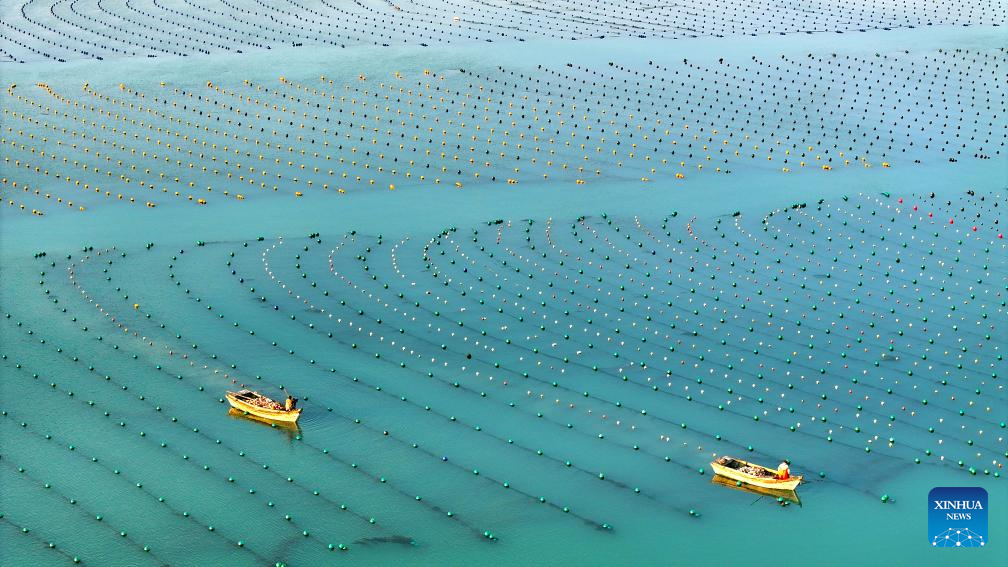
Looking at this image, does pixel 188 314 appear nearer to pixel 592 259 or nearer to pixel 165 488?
pixel 165 488

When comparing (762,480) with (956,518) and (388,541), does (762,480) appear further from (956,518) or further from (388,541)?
(388,541)

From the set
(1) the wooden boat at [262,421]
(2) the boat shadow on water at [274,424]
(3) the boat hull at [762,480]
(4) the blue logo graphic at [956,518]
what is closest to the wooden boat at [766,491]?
(3) the boat hull at [762,480]

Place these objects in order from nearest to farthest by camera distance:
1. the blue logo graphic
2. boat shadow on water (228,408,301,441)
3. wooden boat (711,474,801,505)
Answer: the blue logo graphic, wooden boat (711,474,801,505), boat shadow on water (228,408,301,441)

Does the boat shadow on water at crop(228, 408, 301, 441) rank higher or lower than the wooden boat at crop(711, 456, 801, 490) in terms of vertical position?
lower

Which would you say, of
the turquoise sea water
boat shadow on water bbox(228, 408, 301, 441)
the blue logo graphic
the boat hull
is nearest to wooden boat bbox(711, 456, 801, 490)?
the boat hull

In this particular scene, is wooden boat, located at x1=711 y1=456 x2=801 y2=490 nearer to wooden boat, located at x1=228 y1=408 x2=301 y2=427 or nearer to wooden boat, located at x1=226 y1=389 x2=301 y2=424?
wooden boat, located at x1=228 y1=408 x2=301 y2=427

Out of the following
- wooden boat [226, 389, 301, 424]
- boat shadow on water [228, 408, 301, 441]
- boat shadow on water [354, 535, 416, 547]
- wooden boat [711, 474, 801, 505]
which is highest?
wooden boat [711, 474, 801, 505]

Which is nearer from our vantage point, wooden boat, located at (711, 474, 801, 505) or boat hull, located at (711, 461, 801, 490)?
boat hull, located at (711, 461, 801, 490)

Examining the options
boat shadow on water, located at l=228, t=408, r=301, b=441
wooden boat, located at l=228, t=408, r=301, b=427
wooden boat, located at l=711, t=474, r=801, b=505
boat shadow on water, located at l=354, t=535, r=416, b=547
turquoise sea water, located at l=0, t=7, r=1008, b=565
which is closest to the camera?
boat shadow on water, located at l=354, t=535, r=416, b=547
